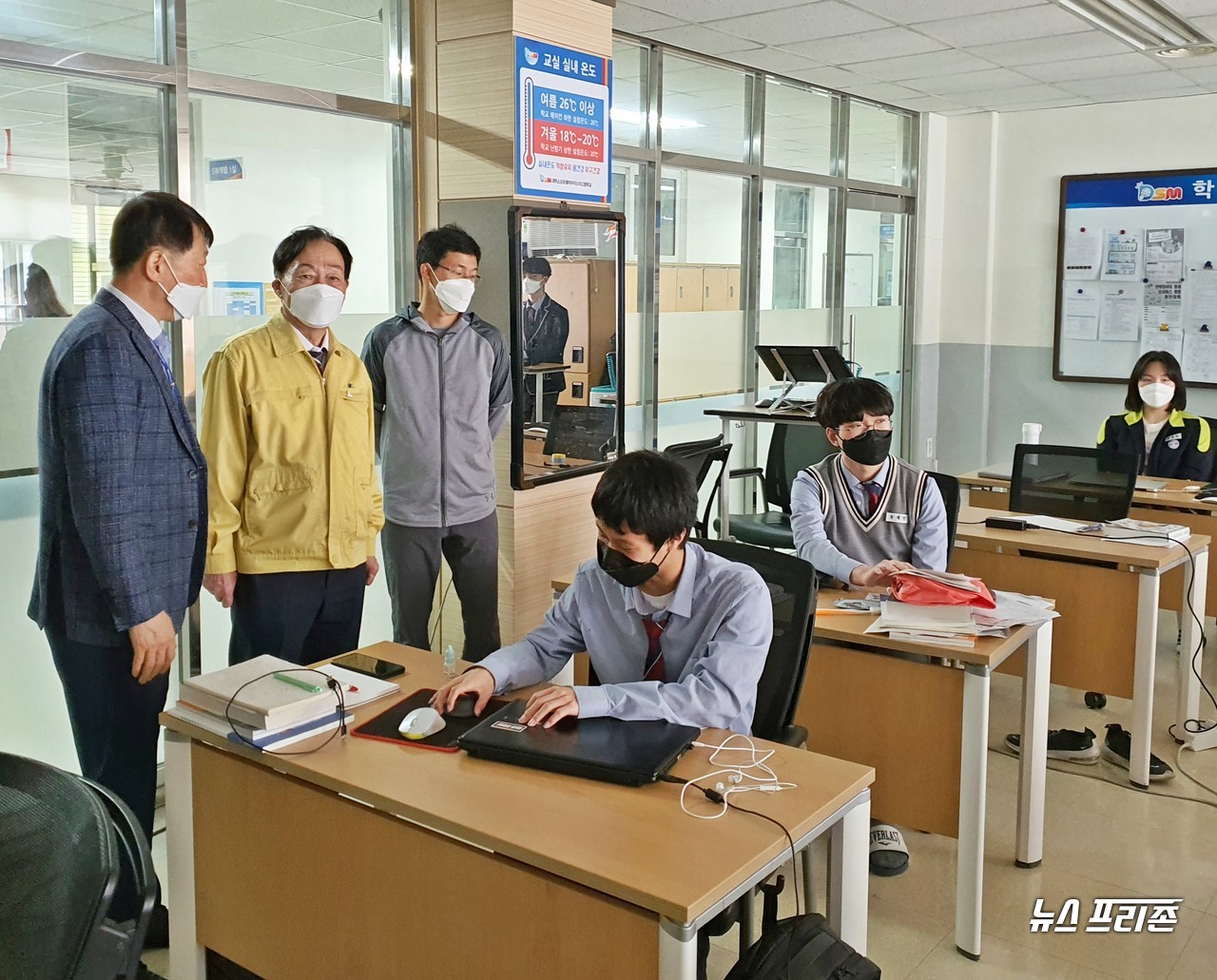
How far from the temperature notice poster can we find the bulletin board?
4509mm

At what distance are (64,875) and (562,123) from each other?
3476 mm

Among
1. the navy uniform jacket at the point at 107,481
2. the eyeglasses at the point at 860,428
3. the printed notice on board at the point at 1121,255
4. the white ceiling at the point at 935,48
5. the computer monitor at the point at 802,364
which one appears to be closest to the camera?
the navy uniform jacket at the point at 107,481

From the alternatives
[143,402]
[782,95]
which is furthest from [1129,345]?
[143,402]

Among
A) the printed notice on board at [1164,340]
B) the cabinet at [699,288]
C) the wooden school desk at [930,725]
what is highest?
the cabinet at [699,288]

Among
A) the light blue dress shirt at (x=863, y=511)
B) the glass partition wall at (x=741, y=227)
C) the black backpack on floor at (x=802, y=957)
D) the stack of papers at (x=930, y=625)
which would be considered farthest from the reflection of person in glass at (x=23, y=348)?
the glass partition wall at (x=741, y=227)

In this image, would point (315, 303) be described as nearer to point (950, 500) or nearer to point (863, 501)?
point (863, 501)

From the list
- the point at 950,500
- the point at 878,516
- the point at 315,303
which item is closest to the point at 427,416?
the point at 315,303

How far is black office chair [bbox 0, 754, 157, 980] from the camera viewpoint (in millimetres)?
1222

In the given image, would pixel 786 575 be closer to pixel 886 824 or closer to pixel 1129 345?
pixel 886 824

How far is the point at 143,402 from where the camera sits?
2.54m

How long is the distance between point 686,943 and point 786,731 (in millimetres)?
885

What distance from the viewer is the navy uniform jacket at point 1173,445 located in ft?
17.6

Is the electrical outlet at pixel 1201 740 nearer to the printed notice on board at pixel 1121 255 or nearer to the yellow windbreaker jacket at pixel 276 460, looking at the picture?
the yellow windbreaker jacket at pixel 276 460

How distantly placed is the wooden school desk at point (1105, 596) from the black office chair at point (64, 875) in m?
3.22
